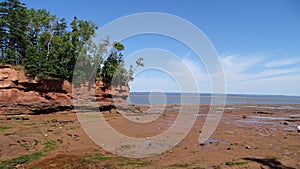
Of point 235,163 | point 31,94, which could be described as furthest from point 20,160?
point 31,94

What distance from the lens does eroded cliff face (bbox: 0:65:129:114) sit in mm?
27531

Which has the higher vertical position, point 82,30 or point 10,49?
point 82,30

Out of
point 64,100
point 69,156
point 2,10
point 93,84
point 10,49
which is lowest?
point 69,156

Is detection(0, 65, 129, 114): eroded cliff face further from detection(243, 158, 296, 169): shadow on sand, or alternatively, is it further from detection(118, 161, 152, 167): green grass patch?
detection(243, 158, 296, 169): shadow on sand

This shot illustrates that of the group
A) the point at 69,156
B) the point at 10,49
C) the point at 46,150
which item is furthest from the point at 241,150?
the point at 10,49

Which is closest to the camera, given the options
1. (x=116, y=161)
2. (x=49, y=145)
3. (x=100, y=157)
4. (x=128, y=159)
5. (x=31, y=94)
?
(x=116, y=161)

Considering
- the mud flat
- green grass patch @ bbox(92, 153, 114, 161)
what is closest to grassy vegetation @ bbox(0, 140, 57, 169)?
the mud flat

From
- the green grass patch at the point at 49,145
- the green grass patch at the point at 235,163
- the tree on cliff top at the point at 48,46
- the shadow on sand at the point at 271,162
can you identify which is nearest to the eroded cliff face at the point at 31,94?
the tree on cliff top at the point at 48,46

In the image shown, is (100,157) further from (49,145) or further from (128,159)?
(49,145)

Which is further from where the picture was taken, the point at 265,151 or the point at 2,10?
the point at 2,10

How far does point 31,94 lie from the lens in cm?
3016

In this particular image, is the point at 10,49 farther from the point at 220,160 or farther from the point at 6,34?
the point at 220,160

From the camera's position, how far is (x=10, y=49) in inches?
1282

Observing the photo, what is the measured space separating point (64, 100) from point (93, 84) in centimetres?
555
